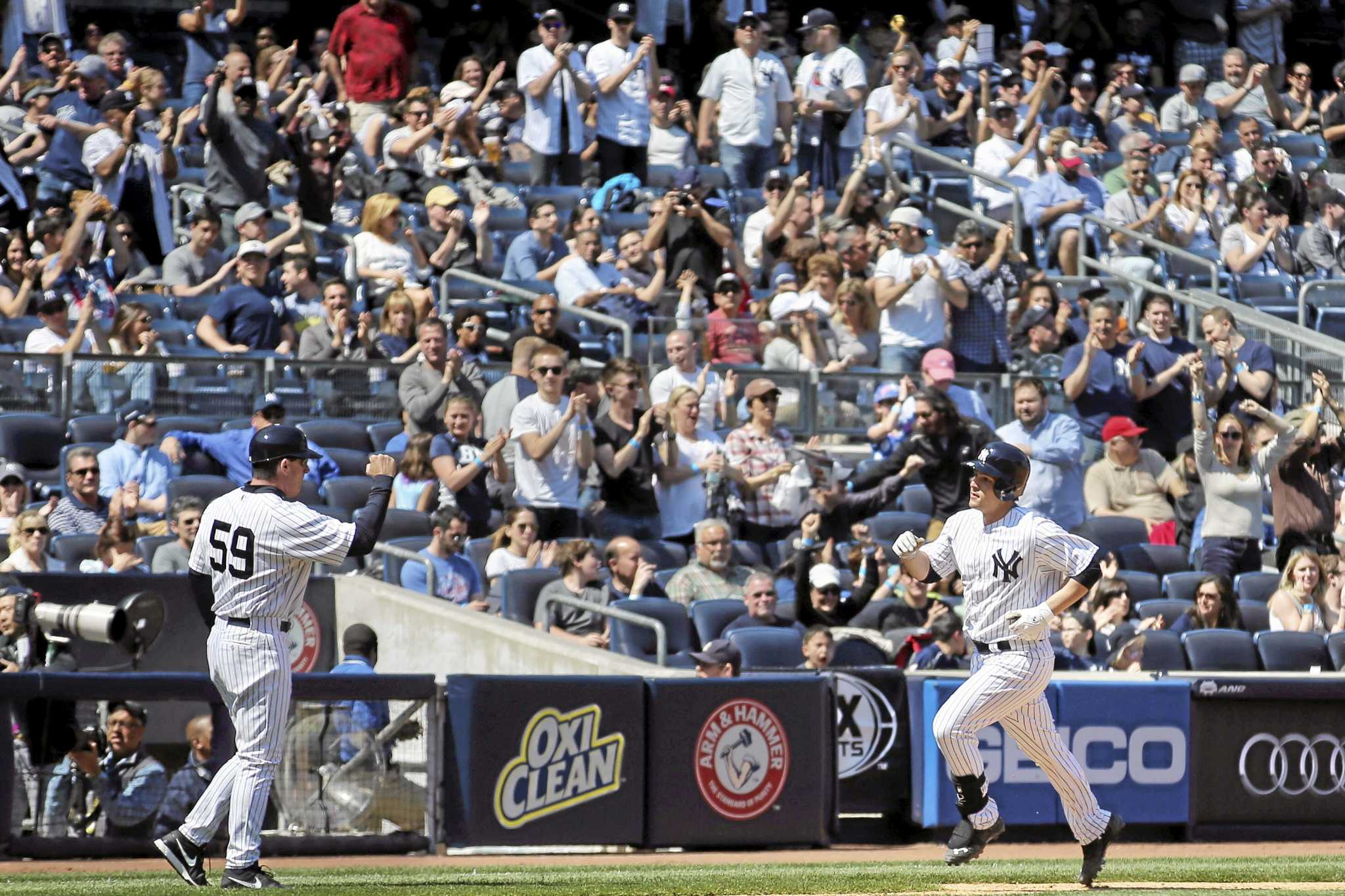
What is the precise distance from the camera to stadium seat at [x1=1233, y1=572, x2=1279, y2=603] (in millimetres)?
13523

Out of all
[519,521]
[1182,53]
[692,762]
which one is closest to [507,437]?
[519,521]

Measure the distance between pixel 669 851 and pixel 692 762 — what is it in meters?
0.52

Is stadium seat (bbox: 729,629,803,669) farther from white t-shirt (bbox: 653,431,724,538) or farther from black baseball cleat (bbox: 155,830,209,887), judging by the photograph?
black baseball cleat (bbox: 155,830,209,887)

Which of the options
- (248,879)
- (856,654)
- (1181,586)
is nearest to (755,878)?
(248,879)

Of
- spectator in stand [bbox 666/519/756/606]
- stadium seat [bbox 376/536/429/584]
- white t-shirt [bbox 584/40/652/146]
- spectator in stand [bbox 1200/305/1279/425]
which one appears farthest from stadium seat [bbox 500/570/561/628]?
white t-shirt [bbox 584/40/652/146]

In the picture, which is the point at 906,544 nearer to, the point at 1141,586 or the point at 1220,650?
the point at 1220,650

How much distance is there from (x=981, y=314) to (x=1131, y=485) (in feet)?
5.47

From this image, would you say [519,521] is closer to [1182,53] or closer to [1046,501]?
[1046,501]

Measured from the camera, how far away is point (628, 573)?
12211 millimetres

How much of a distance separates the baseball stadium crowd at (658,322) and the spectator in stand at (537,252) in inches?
1.2

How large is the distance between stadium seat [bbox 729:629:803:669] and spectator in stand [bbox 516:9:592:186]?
625 centimetres

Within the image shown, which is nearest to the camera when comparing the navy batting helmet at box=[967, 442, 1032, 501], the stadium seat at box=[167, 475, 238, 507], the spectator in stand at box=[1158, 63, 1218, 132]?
the navy batting helmet at box=[967, 442, 1032, 501]

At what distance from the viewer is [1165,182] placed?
1880 cm

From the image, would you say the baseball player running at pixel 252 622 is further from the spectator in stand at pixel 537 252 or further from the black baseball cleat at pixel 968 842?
the spectator in stand at pixel 537 252
